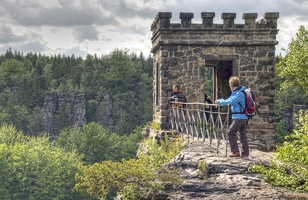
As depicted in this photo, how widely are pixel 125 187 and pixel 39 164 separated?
45.2 meters

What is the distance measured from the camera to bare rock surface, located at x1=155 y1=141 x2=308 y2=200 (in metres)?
8.89

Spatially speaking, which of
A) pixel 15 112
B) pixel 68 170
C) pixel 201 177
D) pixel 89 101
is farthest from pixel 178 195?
pixel 89 101

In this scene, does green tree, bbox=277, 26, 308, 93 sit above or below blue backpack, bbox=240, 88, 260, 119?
above

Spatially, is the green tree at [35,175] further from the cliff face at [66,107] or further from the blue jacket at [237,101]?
the cliff face at [66,107]

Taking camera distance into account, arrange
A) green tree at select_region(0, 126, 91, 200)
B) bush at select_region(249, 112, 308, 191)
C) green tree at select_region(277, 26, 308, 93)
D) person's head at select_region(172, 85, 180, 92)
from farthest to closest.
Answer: green tree at select_region(0, 126, 91, 200) → green tree at select_region(277, 26, 308, 93) → person's head at select_region(172, 85, 180, 92) → bush at select_region(249, 112, 308, 191)

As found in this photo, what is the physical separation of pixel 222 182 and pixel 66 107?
322ft

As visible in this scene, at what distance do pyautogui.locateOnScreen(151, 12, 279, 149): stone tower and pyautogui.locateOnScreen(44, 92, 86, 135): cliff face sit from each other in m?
90.0

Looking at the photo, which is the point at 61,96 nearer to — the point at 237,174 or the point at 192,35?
the point at 192,35

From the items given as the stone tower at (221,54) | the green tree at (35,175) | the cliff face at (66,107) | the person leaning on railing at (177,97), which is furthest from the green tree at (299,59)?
the cliff face at (66,107)

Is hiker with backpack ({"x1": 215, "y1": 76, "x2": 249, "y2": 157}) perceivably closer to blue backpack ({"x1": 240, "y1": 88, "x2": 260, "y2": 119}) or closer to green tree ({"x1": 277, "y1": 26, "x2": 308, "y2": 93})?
blue backpack ({"x1": 240, "y1": 88, "x2": 260, "y2": 119})

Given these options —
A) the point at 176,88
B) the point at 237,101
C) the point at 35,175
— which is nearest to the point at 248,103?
→ the point at 237,101

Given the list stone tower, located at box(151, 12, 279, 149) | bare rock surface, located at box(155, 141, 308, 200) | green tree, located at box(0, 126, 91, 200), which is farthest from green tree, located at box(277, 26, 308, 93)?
green tree, located at box(0, 126, 91, 200)

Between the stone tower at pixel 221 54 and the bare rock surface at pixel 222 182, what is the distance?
6.16 m

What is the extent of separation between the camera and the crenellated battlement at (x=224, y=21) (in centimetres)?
1695
